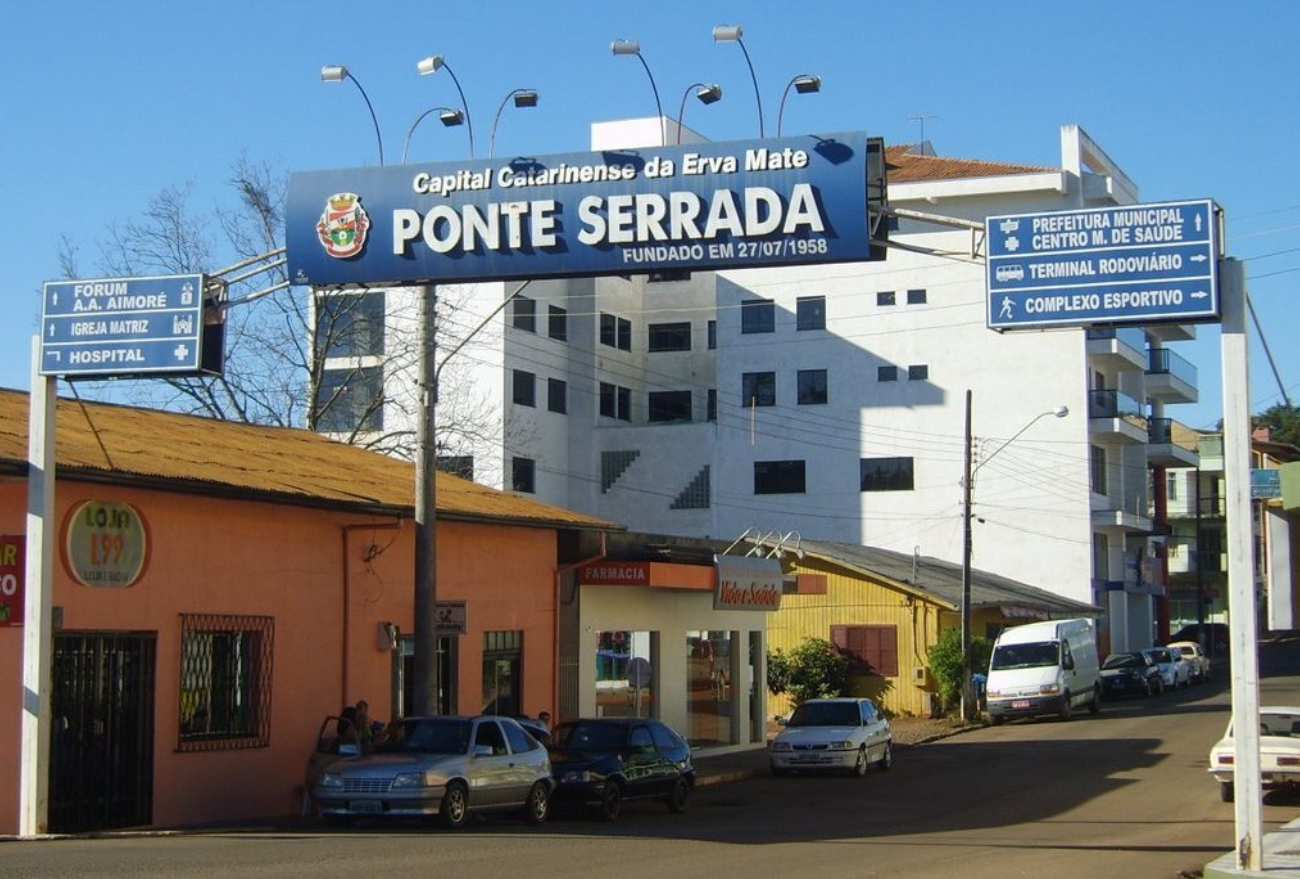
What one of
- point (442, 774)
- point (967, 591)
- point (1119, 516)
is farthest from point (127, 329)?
point (1119, 516)

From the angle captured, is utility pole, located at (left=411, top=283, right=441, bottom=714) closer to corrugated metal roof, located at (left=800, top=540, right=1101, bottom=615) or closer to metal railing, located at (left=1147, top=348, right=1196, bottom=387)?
corrugated metal roof, located at (left=800, top=540, right=1101, bottom=615)

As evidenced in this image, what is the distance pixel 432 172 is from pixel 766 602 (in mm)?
20283

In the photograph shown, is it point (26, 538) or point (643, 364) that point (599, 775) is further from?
point (643, 364)

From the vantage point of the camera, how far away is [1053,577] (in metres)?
66.1

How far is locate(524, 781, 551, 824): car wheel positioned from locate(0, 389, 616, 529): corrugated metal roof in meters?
5.27

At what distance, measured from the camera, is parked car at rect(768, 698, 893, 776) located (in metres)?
31.3

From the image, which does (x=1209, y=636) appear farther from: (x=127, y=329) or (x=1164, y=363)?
(x=127, y=329)

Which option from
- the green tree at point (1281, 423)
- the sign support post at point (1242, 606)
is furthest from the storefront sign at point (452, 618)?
the green tree at point (1281, 423)

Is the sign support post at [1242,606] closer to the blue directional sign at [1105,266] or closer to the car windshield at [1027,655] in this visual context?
the blue directional sign at [1105,266]

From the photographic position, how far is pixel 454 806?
66.3ft

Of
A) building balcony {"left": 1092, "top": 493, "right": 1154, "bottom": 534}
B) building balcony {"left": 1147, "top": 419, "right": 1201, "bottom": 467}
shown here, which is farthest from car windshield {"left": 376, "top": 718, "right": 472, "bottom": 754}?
building balcony {"left": 1147, "top": 419, "right": 1201, "bottom": 467}

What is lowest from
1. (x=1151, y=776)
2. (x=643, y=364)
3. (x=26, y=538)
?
(x=1151, y=776)

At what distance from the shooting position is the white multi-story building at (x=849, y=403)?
6588 cm

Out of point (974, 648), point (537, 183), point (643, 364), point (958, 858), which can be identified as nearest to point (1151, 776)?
point (958, 858)
